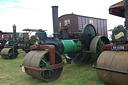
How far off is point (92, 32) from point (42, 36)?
2401 millimetres

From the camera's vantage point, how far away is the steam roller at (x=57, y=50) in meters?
3.94

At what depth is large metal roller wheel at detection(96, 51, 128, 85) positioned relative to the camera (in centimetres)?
278

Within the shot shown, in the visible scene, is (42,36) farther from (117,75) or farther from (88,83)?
(117,75)

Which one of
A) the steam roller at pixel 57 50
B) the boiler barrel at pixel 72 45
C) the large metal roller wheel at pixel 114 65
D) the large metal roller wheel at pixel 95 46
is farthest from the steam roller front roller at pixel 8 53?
the large metal roller wheel at pixel 114 65

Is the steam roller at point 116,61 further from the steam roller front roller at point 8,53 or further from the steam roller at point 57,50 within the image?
the steam roller front roller at point 8,53

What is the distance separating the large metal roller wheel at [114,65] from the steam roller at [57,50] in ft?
4.56

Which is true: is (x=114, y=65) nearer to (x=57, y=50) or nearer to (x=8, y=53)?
(x=57, y=50)

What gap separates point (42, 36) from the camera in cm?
452

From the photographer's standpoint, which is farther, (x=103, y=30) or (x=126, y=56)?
(x=103, y=30)

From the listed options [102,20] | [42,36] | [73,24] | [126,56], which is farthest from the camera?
[102,20]

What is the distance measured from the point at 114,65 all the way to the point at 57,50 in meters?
2.47

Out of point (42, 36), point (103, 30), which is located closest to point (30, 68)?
point (42, 36)

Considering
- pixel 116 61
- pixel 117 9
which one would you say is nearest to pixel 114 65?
pixel 116 61

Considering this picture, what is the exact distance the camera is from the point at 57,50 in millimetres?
5008
